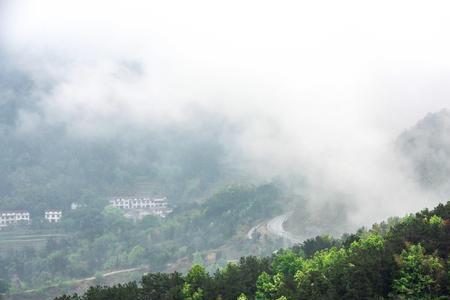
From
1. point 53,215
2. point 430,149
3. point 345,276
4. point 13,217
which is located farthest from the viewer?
point 53,215

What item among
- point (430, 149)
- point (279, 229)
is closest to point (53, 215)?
point (279, 229)

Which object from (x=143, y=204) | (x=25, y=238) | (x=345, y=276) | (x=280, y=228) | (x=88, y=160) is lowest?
(x=345, y=276)

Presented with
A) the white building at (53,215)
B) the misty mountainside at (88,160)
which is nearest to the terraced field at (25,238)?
the white building at (53,215)

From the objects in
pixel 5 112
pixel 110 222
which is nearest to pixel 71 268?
pixel 110 222

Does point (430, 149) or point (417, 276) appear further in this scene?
point (430, 149)

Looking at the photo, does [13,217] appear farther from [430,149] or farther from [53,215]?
[430,149]

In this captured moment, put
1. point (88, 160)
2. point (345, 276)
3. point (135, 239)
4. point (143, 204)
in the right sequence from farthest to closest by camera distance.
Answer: point (88, 160) → point (143, 204) → point (135, 239) → point (345, 276)
